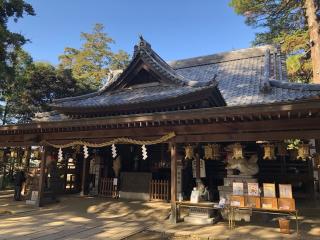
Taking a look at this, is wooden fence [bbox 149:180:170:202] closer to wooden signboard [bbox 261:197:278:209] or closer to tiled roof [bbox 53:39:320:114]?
tiled roof [bbox 53:39:320:114]

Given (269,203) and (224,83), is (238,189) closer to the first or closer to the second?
(269,203)

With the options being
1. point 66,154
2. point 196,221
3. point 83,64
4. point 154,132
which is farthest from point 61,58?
point 196,221

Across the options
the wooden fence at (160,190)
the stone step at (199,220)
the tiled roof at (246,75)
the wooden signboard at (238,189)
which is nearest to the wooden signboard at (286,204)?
the wooden signboard at (238,189)

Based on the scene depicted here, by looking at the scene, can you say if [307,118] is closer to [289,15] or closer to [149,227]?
[149,227]

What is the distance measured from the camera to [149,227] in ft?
30.9

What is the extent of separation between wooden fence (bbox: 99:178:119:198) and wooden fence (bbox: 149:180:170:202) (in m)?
2.28

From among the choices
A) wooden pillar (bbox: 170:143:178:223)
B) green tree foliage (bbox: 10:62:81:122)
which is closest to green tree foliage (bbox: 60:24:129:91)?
green tree foliage (bbox: 10:62:81:122)

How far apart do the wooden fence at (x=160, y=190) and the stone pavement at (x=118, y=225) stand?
1.12 meters

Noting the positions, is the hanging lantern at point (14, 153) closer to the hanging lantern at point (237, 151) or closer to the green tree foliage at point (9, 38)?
the green tree foliage at point (9, 38)

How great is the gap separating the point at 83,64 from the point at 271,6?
24.9 m

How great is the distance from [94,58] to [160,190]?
30091 mm

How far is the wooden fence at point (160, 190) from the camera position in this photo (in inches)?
570

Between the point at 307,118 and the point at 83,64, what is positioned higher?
the point at 83,64

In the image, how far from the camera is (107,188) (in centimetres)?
1623
